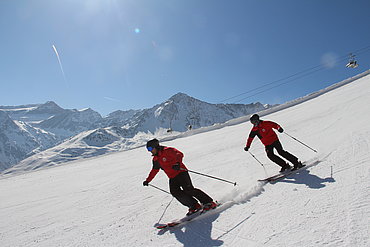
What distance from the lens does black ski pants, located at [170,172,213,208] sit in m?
3.98

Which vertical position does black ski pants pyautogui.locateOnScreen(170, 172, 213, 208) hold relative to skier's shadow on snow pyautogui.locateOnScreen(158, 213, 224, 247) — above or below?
above

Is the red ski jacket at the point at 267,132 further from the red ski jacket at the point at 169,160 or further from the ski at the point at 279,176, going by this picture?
the red ski jacket at the point at 169,160

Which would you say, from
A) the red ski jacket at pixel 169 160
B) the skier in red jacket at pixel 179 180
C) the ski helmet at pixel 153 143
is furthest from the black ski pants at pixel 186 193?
the ski helmet at pixel 153 143

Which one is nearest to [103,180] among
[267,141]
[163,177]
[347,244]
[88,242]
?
[163,177]

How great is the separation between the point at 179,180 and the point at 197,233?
1035 millimetres

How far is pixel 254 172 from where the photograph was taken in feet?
19.6

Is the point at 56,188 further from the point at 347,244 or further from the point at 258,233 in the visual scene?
the point at 347,244

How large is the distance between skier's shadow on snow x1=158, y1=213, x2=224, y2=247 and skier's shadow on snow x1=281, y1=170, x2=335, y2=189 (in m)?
1.92

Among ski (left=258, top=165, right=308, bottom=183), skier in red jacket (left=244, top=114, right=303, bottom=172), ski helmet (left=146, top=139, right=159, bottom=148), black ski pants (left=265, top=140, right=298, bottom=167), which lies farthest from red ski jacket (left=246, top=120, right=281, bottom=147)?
ski helmet (left=146, top=139, right=159, bottom=148)

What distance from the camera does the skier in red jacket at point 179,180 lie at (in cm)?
397

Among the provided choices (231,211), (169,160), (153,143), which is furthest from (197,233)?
(153,143)

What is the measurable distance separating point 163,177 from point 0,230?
162 inches

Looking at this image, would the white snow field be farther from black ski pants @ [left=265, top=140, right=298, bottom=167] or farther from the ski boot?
black ski pants @ [left=265, top=140, right=298, bottom=167]

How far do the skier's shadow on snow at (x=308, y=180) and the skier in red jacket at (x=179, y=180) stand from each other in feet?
6.22
